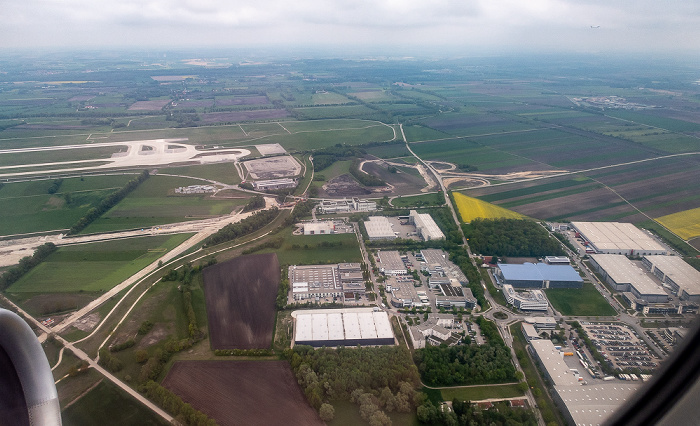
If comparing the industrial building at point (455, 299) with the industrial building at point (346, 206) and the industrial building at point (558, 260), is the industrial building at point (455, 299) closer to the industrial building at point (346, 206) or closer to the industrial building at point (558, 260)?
the industrial building at point (558, 260)

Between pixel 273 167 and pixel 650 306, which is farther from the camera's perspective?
pixel 273 167

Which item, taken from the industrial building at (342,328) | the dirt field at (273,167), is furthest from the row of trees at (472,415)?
the dirt field at (273,167)

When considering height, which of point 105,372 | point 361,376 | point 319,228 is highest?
point 319,228

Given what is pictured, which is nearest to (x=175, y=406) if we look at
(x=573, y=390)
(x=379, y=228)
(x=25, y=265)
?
(x=573, y=390)

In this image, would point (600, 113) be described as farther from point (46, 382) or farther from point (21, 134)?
point (21, 134)

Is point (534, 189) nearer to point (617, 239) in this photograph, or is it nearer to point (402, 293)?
point (617, 239)

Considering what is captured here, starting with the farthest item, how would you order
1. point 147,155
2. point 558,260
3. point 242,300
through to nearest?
1. point 147,155
2. point 558,260
3. point 242,300

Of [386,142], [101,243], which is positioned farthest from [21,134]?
[386,142]

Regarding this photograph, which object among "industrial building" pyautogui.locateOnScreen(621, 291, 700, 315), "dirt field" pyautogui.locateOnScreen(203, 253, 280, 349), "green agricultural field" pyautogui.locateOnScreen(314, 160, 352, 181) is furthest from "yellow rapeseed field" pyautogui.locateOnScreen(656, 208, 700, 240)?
"dirt field" pyautogui.locateOnScreen(203, 253, 280, 349)

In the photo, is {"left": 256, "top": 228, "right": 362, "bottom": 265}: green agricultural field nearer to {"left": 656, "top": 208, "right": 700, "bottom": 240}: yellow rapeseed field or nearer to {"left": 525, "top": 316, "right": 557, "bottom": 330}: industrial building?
{"left": 525, "top": 316, "right": 557, "bottom": 330}: industrial building
